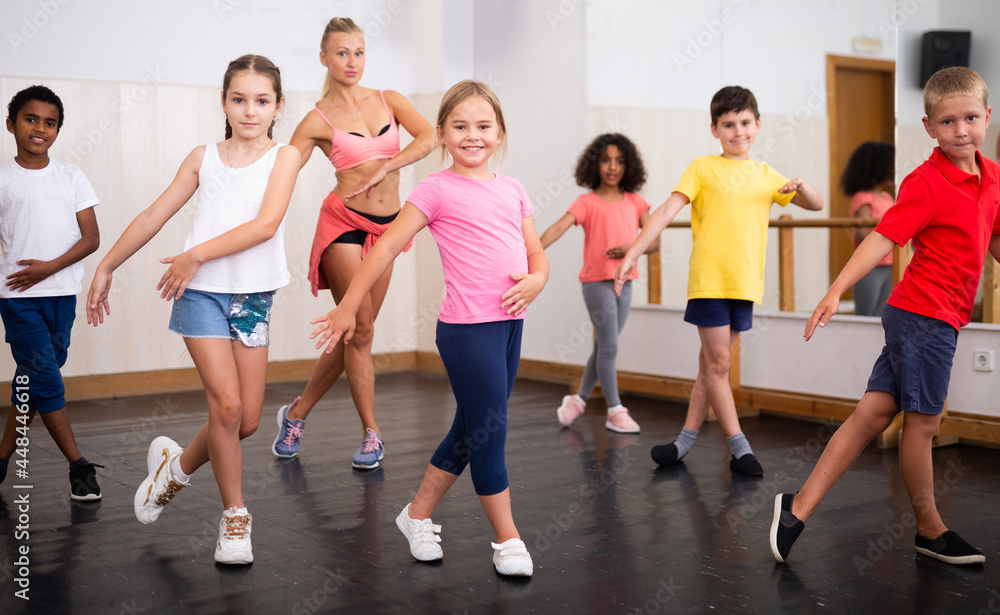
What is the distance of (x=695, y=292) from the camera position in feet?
10.5

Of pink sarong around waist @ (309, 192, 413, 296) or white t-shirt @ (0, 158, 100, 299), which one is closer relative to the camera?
white t-shirt @ (0, 158, 100, 299)

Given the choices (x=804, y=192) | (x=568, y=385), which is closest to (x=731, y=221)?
(x=804, y=192)

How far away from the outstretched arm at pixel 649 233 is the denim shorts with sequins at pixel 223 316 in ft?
3.48

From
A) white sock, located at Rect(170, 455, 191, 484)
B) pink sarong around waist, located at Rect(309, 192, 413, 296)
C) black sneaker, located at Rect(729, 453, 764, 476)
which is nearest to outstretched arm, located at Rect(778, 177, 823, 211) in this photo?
black sneaker, located at Rect(729, 453, 764, 476)

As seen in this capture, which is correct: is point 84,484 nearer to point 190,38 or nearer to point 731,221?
point 731,221

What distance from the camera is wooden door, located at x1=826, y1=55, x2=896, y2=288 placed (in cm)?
677

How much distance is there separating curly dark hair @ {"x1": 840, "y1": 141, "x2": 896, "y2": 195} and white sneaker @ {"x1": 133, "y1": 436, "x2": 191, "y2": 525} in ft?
14.3

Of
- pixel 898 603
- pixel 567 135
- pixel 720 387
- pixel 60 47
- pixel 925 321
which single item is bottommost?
pixel 898 603

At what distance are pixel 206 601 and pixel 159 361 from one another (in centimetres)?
370

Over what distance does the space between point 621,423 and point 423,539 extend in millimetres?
1932

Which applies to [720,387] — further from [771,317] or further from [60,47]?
[60,47]

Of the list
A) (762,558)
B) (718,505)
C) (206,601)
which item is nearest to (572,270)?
(718,505)

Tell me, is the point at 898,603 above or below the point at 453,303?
below

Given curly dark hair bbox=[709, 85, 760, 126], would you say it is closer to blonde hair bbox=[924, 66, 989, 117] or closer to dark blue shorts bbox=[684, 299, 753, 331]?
dark blue shorts bbox=[684, 299, 753, 331]
